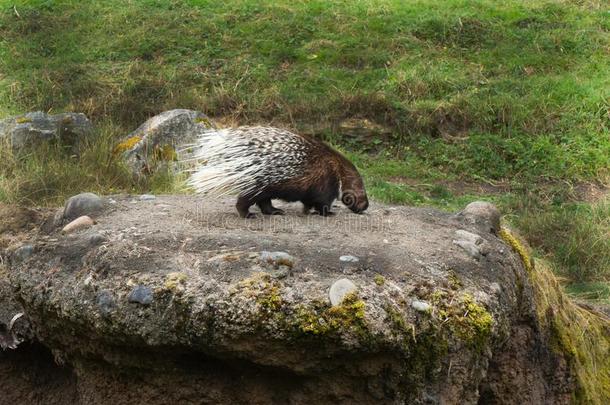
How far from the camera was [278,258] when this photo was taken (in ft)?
13.5

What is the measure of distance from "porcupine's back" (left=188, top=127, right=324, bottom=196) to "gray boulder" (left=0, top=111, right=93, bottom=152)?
16.1 ft

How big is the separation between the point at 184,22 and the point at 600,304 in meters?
10.1

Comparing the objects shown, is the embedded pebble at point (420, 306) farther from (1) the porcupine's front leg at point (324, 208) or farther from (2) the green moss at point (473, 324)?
(1) the porcupine's front leg at point (324, 208)

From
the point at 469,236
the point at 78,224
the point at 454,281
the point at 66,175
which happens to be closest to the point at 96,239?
the point at 78,224

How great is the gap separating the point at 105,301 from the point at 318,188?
75.8 inches

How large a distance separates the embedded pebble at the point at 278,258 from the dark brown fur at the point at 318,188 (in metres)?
1.12

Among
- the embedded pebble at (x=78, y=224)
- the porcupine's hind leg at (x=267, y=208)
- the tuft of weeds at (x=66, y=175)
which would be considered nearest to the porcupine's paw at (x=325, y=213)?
the porcupine's hind leg at (x=267, y=208)

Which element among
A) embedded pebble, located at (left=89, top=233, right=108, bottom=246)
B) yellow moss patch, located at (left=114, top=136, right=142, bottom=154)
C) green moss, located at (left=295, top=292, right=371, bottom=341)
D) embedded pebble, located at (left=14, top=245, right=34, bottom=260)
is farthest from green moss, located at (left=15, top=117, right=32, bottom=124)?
green moss, located at (left=295, top=292, right=371, bottom=341)

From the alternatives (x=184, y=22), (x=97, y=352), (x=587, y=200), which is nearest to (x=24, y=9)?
(x=184, y=22)

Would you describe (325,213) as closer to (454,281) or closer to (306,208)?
(306,208)

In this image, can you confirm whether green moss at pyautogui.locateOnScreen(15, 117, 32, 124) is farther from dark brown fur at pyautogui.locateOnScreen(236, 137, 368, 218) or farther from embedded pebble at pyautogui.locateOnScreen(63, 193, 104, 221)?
dark brown fur at pyautogui.locateOnScreen(236, 137, 368, 218)

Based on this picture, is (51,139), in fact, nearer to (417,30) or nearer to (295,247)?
(295,247)

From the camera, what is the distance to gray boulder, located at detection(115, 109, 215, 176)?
9883mm

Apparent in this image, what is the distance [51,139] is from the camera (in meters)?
9.85
